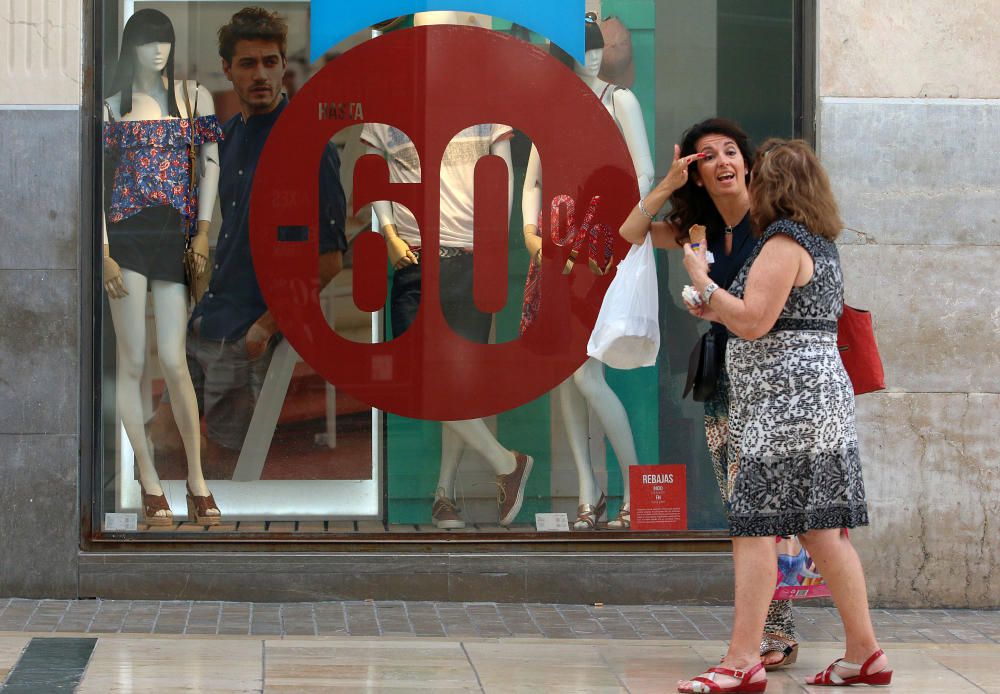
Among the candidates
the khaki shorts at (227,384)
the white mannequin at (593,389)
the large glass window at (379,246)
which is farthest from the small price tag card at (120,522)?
the white mannequin at (593,389)

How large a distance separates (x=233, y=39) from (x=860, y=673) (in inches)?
157

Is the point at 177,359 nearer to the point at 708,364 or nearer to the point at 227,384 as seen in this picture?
the point at 227,384

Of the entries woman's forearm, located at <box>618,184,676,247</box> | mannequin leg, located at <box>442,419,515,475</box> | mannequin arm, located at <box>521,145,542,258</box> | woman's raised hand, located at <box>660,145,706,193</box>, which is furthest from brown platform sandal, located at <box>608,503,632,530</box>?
woman's raised hand, located at <box>660,145,706,193</box>

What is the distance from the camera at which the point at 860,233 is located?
21.8 ft

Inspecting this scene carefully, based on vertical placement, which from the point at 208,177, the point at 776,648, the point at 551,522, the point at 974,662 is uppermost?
the point at 208,177

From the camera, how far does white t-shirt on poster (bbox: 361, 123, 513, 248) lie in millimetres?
6727

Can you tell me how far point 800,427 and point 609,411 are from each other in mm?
2014

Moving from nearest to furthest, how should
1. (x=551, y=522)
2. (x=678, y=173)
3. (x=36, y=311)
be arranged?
1. (x=678, y=173)
2. (x=36, y=311)
3. (x=551, y=522)

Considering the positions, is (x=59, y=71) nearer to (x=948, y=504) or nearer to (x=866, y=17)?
(x=866, y=17)

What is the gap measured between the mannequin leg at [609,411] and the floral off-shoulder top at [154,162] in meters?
1.99

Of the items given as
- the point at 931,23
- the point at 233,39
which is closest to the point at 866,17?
the point at 931,23

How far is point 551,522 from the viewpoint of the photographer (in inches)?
268

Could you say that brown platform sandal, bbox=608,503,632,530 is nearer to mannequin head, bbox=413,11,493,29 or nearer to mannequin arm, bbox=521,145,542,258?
mannequin arm, bbox=521,145,542,258

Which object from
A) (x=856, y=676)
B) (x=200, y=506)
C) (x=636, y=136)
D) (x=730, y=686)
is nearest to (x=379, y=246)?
(x=636, y=136)
